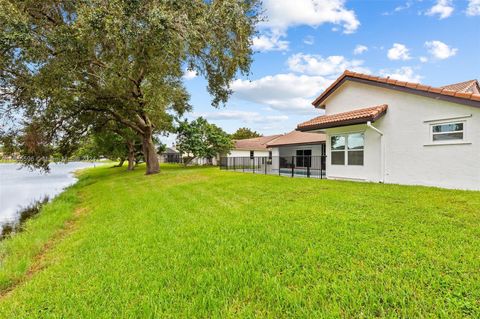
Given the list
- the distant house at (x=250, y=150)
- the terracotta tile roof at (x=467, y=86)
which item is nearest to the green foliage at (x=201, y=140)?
the distant house at (x=250, y=150)

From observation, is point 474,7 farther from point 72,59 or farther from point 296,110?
point 296,110

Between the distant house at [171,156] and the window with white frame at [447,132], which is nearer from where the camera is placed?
the window with white frame at [447,132]

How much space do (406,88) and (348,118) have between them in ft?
7.45

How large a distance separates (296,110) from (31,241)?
27368 mm

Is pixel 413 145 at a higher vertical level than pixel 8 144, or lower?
lower

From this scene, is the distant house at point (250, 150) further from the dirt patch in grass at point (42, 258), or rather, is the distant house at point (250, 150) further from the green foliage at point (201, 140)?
the dirt patch in grass at point (42, 258)

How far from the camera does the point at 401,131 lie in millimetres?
10219

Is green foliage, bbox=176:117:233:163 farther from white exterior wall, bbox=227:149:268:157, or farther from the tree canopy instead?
the tree canopy

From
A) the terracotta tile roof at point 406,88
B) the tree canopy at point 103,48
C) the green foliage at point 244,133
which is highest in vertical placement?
the green foliage at point 244,133

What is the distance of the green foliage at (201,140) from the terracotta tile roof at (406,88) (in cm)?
1778

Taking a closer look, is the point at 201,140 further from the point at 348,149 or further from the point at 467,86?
the point at 467,86

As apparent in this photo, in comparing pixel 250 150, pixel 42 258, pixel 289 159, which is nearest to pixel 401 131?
pixel 289 159

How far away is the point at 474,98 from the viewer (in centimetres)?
810

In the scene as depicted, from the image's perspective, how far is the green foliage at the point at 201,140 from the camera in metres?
29.7
